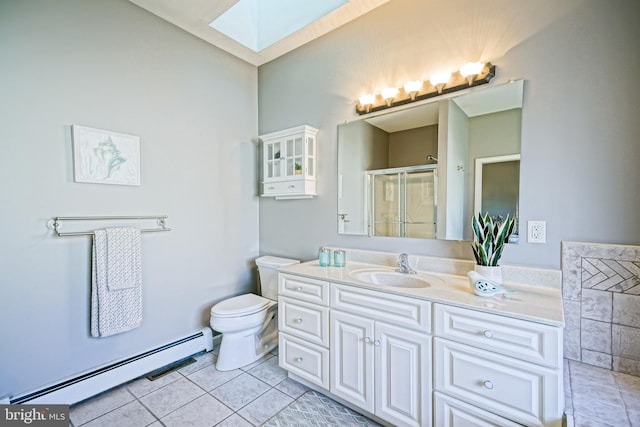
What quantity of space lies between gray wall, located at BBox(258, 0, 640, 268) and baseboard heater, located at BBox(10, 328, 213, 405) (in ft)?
5.56

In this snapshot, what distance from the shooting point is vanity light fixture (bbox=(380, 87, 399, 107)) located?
1.94 m

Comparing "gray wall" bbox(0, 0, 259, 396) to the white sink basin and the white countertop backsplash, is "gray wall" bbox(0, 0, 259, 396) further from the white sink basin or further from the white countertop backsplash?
the white sink basin

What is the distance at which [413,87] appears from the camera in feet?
6.06

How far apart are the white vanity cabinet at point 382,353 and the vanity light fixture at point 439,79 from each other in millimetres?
1316

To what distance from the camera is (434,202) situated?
72.0 inches

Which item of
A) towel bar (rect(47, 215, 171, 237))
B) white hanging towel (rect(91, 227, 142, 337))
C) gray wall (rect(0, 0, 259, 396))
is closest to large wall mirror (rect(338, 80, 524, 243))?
gray wall (rect(0, 0, 259, 396))

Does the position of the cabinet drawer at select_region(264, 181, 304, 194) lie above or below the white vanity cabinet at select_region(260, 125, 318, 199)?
below

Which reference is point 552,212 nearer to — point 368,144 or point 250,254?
point 368,144

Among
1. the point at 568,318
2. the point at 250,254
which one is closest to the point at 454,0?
the point at 568,318

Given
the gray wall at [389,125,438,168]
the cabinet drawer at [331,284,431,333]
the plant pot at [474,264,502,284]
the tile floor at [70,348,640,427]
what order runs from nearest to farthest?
1. the tile floor at [70,348,640,427]
2. the cabinet drawer at [331,284,431,333]
3. the plant pot at [474,264,502,284]
4. the gray wall at [389,125,438,168]

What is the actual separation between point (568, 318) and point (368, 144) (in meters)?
1.55

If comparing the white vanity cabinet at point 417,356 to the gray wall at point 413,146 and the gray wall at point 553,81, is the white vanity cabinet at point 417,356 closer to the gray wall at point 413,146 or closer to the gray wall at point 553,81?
the gray wall at point 553,81

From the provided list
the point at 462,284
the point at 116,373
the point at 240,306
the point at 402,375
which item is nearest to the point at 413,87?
the point at 462,284

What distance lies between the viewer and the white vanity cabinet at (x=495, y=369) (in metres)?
1.04
